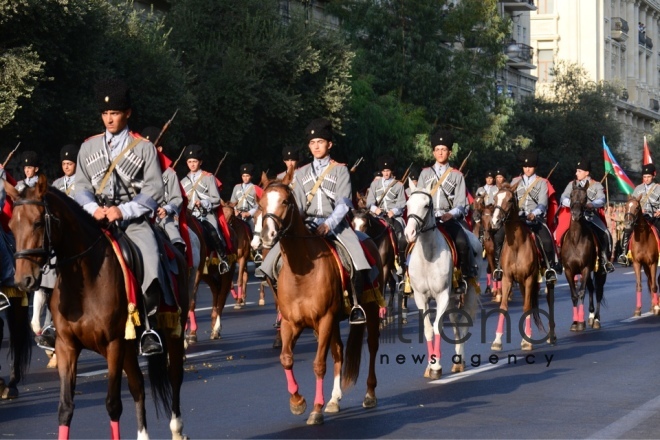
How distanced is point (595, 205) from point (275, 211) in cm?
1083

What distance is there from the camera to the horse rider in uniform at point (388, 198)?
21672 mm

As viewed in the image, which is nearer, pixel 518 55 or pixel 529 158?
pixel 529 158

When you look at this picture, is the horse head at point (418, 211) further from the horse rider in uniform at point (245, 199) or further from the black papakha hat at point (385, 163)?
the horse rider in uniform at point (245, 199)

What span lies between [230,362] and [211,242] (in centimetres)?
387

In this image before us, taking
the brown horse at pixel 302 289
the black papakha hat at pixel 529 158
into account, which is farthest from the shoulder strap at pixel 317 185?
the black papakha hat at pixel 529 158

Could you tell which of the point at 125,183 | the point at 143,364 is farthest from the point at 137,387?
the point at 143,364

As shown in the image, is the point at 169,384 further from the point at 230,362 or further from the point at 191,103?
the point at 191,103

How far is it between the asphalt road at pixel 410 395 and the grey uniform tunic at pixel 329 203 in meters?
→ 1.39

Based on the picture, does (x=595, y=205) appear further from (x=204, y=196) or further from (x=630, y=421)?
(x=630, y=421)

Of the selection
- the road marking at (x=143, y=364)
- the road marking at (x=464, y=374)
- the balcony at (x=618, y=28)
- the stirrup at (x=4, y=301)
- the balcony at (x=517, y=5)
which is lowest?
the road marking at (x=464, y=374)

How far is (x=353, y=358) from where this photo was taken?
11727 mm

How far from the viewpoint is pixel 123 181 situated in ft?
31.6

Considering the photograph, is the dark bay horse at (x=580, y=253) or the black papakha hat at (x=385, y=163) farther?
the black papakha hat at (x=385, y=163)

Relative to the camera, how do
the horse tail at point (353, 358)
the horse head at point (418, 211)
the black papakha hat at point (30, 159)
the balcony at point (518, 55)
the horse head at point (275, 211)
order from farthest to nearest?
the balcony at point (518, 55) < the black papakha hat at point (30, 159) < the horse head at point (418, 211) < the horse tail at point (353, 358) < the horse head at point (275, 211)
